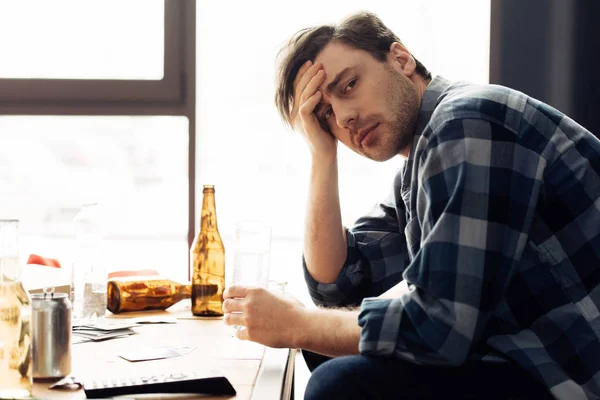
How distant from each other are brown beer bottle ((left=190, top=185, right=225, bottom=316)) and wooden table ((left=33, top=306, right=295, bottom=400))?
0.15 m

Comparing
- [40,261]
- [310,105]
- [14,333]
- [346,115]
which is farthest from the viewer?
[40,261]

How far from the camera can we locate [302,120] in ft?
5.60

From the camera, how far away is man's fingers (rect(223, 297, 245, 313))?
4.16 ft

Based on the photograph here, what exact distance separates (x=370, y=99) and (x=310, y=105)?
0.58 ft

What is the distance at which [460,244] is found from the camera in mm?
1036

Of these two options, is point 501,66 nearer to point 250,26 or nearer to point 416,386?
point 250,26

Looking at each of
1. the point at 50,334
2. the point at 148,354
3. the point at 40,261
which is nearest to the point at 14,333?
the point at 50,334

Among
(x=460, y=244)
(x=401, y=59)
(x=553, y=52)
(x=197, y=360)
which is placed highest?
(x=553, y=52)

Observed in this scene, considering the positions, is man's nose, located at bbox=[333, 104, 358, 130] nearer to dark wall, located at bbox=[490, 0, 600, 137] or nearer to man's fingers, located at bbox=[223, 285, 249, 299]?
man's fingers, located at bbox=[223, 285, 249, 299]

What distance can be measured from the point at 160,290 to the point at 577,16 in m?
1.49

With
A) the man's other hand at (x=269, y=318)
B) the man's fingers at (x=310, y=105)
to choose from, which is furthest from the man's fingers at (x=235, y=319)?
the man's fingers at (x=310, y=105)

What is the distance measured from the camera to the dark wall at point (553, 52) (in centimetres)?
223

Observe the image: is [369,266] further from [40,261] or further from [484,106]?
[40,261]

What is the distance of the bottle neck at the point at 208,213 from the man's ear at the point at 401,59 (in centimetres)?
51
